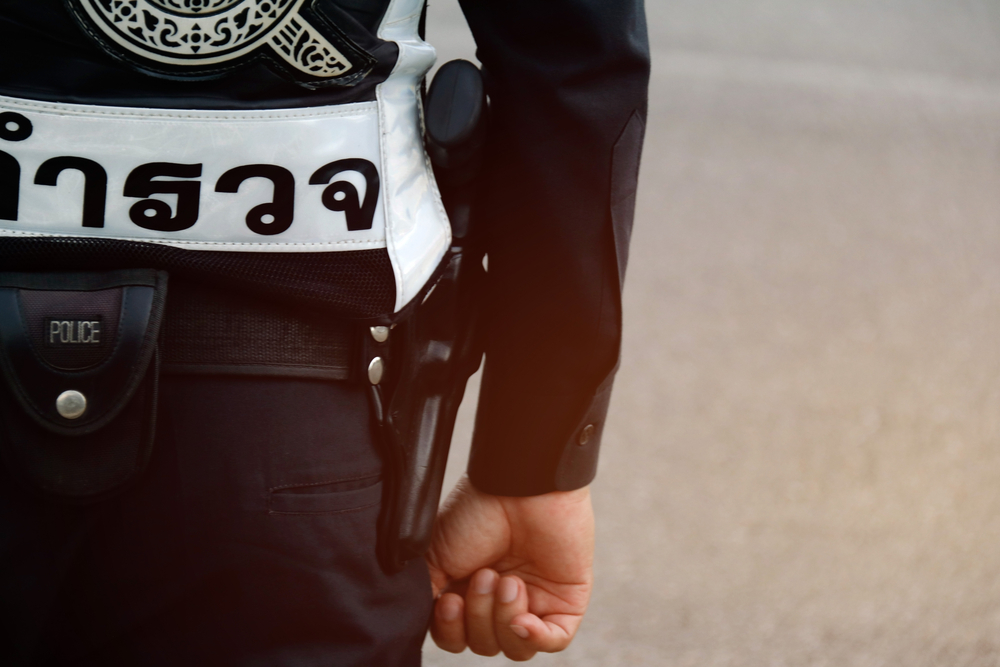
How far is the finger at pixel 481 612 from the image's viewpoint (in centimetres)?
98

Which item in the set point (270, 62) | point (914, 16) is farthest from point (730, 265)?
point (914, 16)

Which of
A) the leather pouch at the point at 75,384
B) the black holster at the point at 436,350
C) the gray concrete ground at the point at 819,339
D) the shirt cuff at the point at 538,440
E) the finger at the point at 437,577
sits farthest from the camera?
the gray concrete ground at the point at 819,339

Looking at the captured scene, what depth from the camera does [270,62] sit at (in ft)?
2.31

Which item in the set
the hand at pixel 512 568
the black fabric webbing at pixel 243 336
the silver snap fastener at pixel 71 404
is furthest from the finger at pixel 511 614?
the silver snap fastener at pixel 71 404

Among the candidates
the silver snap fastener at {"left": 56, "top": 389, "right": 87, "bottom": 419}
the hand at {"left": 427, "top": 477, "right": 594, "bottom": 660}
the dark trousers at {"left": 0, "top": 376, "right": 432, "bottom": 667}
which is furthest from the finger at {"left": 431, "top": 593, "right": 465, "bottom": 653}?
the silver snap fastener at {"left": 56, "top": 389, "right": 87, "bottom": 419}

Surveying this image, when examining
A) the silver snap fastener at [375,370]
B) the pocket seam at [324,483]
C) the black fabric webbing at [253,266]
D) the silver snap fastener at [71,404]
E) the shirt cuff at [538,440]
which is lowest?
the shirt cuff at [538,440]

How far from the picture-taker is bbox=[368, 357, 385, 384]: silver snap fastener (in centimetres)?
74

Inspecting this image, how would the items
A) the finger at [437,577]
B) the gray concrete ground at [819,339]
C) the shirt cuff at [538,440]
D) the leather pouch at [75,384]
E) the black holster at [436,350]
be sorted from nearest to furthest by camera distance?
the leather pouch at [75,384]
the black holster at [436,350]
the shirt cuff at [538,440]
the finger at [437,577]
the gray concrete ground at [819,339]

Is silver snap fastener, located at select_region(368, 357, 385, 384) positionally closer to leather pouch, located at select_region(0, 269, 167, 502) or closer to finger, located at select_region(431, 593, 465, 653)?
leather pouch, located at select_region(0, 269, 167, 502)

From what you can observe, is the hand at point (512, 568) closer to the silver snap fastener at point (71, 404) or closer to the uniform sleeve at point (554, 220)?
the uniform sleeve at point (554, 220)

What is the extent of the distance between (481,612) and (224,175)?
548mm

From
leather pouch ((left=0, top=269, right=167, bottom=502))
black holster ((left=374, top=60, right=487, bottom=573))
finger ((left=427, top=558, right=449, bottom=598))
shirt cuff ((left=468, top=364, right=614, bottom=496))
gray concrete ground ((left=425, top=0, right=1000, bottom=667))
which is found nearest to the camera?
leather pouch ((left=0, top=269, right=167, bottom=502))

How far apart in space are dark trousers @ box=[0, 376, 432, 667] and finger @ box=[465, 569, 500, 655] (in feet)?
0.88

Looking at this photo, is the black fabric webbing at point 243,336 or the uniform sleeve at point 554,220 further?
the uniform sleeve at point 554,220
